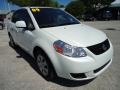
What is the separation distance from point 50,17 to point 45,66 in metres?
1.59

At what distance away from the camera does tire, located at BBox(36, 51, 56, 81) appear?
13.6ft

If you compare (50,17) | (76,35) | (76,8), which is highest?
(50,17)

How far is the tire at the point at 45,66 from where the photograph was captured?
4.13m

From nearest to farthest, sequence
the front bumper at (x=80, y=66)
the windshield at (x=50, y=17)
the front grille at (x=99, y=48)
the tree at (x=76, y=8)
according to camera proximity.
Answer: the front bumper at (x=80, y=66), the front grille at (x=99, y=48), the windshield at (x=50, y=17), the tree at (x=76, y=8)

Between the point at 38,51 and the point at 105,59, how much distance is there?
1.63 m

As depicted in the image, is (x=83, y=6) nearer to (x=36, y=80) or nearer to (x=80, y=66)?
(x=36, y=80)

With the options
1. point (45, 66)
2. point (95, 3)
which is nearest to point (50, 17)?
point (45, 66)

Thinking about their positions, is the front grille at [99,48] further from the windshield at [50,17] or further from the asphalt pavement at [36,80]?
the windshield at [50,17]

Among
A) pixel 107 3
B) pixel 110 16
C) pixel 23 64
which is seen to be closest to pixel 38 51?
pixel 23 64

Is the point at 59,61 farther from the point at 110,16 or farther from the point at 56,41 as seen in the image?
the point at 110,16

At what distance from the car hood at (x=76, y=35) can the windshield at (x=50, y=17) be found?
14.5 inches

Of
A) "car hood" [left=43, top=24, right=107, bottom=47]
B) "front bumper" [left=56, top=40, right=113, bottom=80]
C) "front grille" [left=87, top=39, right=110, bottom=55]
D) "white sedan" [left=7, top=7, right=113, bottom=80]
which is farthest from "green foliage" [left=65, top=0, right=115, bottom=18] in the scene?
"front bumper" [left=56, top=40, right=113, bottom=80]

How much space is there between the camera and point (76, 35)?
13.6 feet

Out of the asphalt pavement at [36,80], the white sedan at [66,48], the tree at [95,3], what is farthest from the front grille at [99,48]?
the tree at [95,3]
